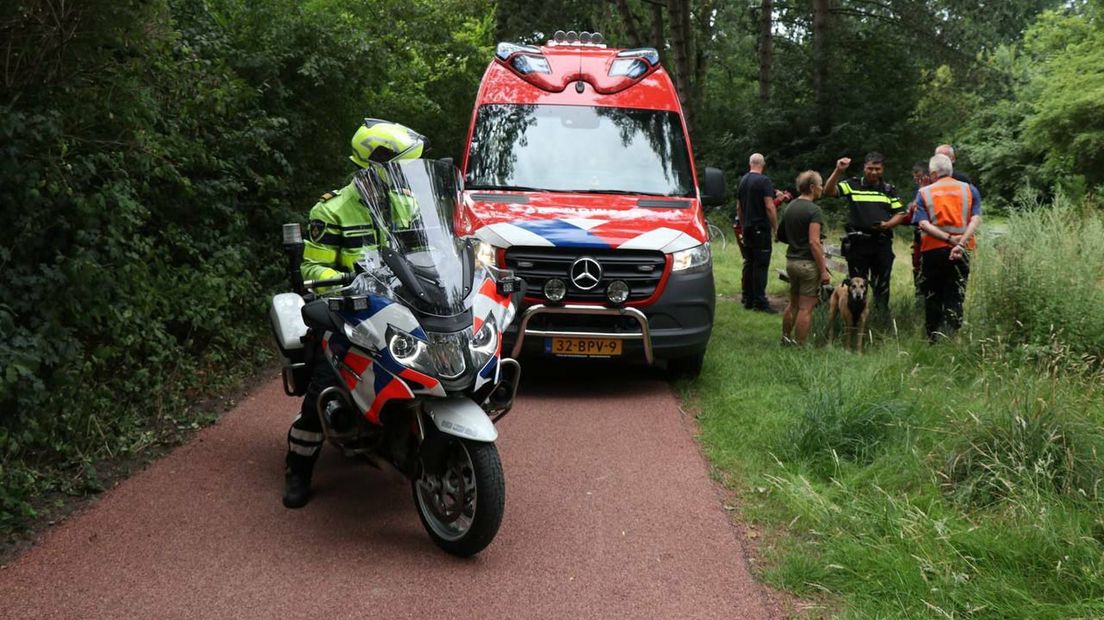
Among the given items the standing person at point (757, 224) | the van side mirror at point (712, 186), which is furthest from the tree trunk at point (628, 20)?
the van side mirror at point (712, 186)

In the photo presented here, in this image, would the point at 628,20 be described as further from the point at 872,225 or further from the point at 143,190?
the point at 143,190

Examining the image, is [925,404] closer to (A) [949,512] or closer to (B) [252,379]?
(A) [949,512]

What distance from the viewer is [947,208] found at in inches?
343

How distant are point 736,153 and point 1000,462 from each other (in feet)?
79.0

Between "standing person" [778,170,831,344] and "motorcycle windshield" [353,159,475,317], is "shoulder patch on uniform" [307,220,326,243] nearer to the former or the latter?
"motorcycle windshield" [353,159,475,317]

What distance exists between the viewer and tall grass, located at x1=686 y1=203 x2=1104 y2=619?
12.9 feet

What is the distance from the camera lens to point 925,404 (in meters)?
6.14

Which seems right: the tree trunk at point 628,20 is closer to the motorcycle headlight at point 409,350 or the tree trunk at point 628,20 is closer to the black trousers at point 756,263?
the black trousers at point 756,263

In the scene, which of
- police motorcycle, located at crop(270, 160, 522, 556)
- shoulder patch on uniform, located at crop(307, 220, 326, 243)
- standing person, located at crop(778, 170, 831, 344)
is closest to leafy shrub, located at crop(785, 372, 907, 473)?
police motorcycle, located at crop(270, 160, 522, 556)

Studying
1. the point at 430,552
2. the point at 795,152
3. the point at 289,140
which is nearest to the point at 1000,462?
the point at 430,552

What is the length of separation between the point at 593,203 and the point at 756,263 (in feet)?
16.0

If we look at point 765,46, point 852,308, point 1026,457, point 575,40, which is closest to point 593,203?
point 852,308

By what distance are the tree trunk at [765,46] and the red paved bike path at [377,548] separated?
→ 20946mm

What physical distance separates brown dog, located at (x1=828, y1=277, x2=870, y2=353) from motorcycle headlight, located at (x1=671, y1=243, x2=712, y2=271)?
1.70 meters
